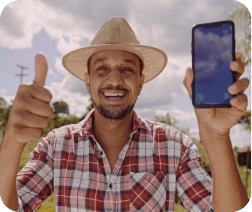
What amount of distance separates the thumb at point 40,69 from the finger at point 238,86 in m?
1.18

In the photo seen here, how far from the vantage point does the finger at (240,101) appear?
1198 mm

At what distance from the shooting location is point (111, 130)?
8.29 ft

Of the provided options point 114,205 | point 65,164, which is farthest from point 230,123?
point 65,164

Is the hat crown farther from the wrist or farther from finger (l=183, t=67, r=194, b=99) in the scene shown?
the wrist

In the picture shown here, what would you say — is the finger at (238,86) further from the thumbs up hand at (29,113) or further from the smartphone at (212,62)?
the thumbs up hand at (29,113)

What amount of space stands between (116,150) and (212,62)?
152 centimetres

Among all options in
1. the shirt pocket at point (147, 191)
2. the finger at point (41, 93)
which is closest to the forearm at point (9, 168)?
the finger at point (41, 93)

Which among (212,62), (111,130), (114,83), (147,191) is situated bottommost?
(147,191)

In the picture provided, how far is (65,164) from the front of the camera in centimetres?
217

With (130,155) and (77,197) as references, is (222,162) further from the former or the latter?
(77,197)

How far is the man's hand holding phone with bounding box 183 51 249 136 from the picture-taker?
47.4 inches

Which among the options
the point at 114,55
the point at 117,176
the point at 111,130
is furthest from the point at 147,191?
the point at 114,55

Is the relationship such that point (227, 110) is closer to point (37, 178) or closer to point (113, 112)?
point (113, 112)

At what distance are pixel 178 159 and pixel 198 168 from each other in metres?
0.22
